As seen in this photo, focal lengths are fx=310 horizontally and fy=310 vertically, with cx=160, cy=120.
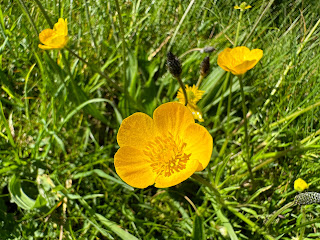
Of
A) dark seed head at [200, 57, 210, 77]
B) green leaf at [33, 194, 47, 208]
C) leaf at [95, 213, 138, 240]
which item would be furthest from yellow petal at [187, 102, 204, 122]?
green leaf at [33, 194, 47, 208]

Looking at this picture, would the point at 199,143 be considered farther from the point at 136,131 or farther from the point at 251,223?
the point at 251,223

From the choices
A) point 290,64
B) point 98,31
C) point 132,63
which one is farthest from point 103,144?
point 290,64

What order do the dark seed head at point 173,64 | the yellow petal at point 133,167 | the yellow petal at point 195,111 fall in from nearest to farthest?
the yellow petal at point 133,167, the dark seed head at point 173,64, the yellow petal at point 195,111

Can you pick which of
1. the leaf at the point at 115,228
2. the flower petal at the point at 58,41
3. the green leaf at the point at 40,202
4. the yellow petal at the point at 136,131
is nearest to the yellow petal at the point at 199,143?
the yellow petal at the point at 136,131

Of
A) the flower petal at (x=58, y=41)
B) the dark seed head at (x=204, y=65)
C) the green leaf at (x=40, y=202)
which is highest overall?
the flower petal at (x=58, y=41)

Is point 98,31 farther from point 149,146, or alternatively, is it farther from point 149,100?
point 149,146

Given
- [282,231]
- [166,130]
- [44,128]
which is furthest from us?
[44,128]

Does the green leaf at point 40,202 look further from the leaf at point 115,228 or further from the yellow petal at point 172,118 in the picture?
the yellow petal at point 172,118

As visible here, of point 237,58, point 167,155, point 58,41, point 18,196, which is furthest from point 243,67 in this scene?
point 18,196
